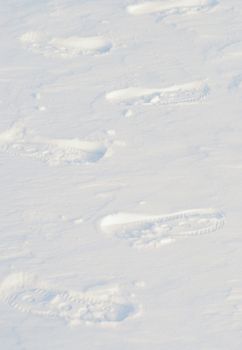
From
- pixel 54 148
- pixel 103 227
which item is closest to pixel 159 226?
pixel 103 227

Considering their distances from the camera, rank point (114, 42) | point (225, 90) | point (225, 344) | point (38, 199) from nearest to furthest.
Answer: point (225, 344) < point (38, 199) < point (225, 90) < point (114, 42)

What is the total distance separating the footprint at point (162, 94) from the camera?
411cm

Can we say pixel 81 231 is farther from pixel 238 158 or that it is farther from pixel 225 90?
pixel 225 90

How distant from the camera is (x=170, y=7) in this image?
5.25 metres

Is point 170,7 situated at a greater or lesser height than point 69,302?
lesser

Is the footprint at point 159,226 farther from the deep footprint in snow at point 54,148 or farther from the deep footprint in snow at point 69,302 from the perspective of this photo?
the deep footprint in snow at point 54,148

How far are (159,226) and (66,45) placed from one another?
1.87 m

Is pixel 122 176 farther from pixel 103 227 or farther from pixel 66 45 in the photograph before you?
pixel 66 45

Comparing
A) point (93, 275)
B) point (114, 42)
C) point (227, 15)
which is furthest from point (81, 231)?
point (227, 15)

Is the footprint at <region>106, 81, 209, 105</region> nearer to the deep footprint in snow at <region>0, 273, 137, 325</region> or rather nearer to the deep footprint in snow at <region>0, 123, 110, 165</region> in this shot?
the deep footprint in snow at <region>0, 123, 110, 165</region>

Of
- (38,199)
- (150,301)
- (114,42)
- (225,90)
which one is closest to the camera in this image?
(150,301)

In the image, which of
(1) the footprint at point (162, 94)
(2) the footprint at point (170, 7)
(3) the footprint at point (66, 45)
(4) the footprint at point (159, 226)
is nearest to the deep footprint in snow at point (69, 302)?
(4) the footprint at point (159, 226)

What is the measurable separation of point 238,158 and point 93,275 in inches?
35.3

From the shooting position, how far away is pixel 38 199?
3.39 metres
